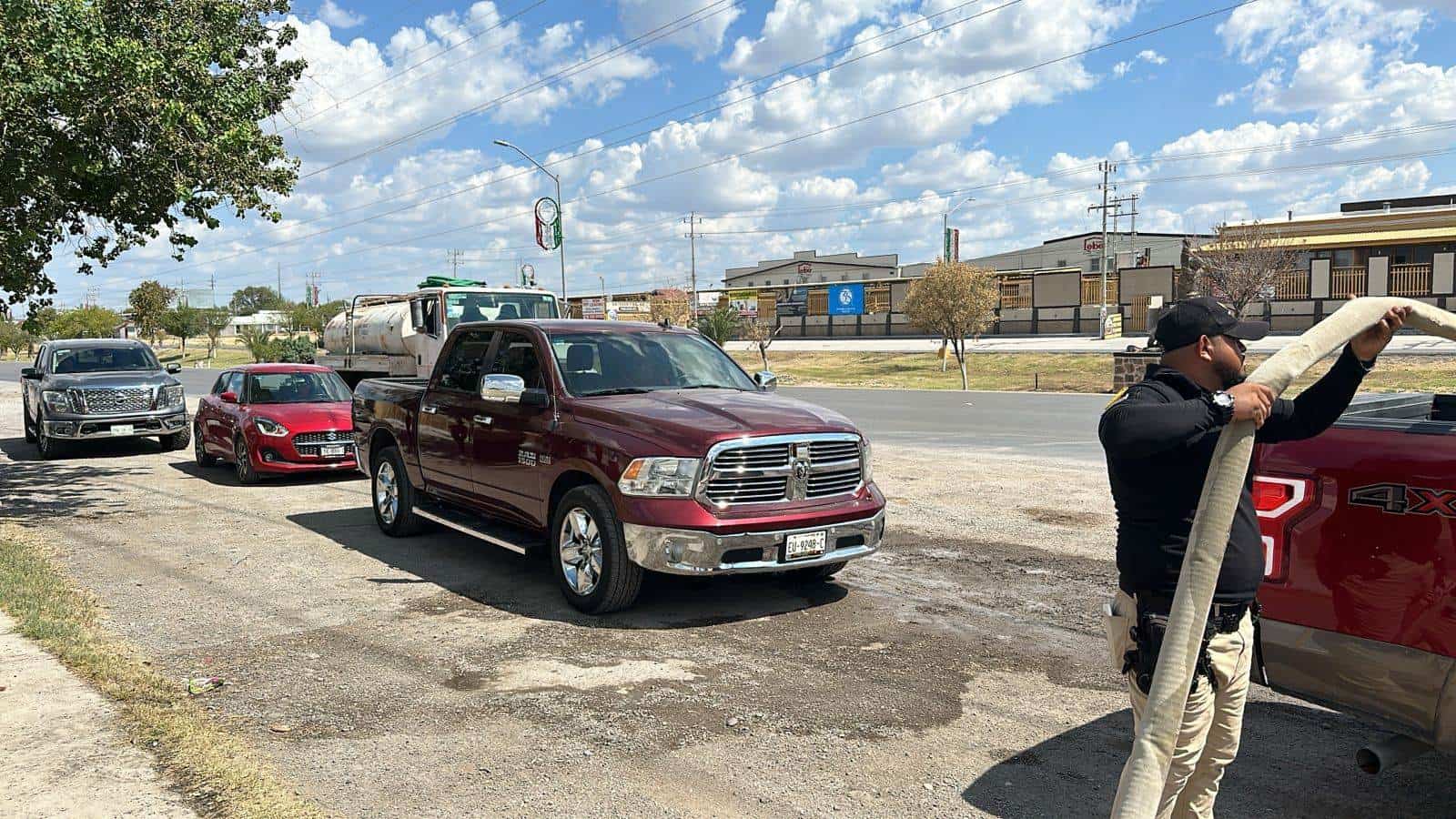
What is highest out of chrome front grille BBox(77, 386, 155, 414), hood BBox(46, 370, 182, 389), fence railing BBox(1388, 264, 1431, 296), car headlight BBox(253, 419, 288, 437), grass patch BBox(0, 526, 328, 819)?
fence railing BBox(1388, 264, 1431, 296)

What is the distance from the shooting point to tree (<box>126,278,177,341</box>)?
82000 mm

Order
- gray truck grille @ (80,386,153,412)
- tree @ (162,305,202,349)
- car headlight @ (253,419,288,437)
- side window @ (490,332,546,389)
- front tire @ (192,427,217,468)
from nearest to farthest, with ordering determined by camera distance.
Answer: side window @ (490,332,546,389) < car headlight @ (253,419,288,437) < front tire @ (192,427,217,468) < gray truck grille @ (80,386,153,412) < tree @ (162,305,202,349)

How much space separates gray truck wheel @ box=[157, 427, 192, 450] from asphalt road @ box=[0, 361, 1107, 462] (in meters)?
11.2

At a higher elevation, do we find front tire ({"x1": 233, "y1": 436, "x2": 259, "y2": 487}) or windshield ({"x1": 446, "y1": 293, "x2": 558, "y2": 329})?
windshield ({"x1": 446, "y1": 293, "x2": 558, "y2": 329})

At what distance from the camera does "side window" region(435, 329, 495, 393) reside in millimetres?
8656

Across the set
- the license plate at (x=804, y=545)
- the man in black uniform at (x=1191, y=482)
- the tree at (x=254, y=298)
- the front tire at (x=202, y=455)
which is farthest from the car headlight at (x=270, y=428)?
the tree at (x=254, y=298)

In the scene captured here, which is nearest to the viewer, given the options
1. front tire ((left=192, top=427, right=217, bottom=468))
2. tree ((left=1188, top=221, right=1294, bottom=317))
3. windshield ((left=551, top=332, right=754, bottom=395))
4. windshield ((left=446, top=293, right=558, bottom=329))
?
windshield ((left=551, top=332, right=754, bottom=395))

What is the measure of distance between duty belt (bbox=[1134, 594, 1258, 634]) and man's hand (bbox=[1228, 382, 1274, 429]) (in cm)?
59

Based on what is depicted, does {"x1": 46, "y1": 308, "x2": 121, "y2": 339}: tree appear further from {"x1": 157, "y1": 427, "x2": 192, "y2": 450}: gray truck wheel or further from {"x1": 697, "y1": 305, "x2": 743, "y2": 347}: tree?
{"x1": 157, "y1": 427, "x2": 192, "y2": 450}: gray truck wheel

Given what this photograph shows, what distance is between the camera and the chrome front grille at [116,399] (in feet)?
53.5

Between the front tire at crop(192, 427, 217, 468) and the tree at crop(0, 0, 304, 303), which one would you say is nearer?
the tree at crop(0, 0, 304, 303)

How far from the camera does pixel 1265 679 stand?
3.93 metres

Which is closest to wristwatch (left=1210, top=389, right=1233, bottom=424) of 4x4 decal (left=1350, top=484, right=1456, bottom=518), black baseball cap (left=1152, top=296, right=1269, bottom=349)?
black baseball cap (left=1152, top=296, right=1269, bottom=349)

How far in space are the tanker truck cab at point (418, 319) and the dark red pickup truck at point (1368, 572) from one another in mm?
14127
